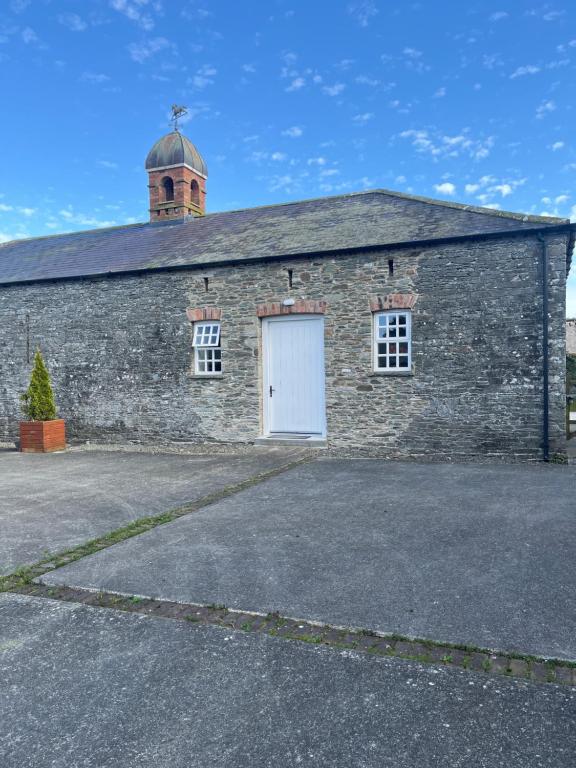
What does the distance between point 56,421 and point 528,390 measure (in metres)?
9.86

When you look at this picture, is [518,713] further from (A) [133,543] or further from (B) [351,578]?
(A) [133,543]

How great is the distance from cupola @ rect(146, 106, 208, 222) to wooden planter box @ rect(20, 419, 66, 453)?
7.21m

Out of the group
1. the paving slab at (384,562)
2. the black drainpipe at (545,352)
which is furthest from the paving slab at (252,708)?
the black drainpipe at (545,352)

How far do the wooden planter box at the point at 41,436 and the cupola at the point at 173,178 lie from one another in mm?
7210

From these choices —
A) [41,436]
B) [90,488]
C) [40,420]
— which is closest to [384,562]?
[90,488]

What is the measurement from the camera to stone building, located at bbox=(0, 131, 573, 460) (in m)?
9.79

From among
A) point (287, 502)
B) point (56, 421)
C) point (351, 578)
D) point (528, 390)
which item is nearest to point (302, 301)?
point (528, 390)

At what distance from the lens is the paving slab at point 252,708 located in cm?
239

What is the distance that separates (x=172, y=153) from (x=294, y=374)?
9.56 m

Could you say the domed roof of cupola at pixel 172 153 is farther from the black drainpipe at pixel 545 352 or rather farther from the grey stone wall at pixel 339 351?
the black drainpipe at pixel 545 352

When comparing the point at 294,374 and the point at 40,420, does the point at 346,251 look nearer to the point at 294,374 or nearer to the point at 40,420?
the point at 294,374

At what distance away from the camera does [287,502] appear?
693cm

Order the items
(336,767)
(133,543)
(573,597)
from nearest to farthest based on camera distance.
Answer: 1. (336,767)
2. (573,597)
3. (133,543)

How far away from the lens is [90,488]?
7.99 meters
